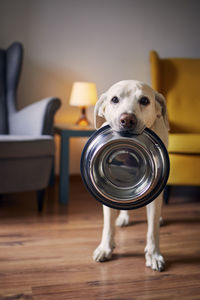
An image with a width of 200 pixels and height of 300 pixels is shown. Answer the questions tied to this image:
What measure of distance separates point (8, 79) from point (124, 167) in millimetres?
1802

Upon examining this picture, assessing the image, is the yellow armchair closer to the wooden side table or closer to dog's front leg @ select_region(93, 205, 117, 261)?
the wooden side table

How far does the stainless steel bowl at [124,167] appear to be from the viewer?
4.08 ft

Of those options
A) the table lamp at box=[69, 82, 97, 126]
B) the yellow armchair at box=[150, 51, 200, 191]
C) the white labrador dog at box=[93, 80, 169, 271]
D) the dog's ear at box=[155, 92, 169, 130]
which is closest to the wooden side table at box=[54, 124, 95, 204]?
the table lamp at box=[69, 82, 97, 126]

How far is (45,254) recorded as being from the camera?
156cm

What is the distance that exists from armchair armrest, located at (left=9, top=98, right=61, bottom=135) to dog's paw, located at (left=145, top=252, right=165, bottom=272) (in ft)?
3.79

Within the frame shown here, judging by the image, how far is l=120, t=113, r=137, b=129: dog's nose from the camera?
3.85 feet

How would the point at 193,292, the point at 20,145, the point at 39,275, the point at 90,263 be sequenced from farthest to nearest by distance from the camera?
the point at 20,145 < the point at 90,263 < the point at 39,275 < the point at 193,292

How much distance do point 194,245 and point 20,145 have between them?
1.10m

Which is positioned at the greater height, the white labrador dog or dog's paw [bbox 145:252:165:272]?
the white labrador dog

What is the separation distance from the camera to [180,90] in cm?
285

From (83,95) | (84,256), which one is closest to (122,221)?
(84,256)

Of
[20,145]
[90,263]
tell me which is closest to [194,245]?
[90,263]

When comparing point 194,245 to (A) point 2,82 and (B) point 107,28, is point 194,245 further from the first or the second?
(B) point 107,28

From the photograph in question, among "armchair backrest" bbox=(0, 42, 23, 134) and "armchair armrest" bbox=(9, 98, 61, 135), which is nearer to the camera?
"armchair armrest" bbox=(9, 98, 61, 135)
